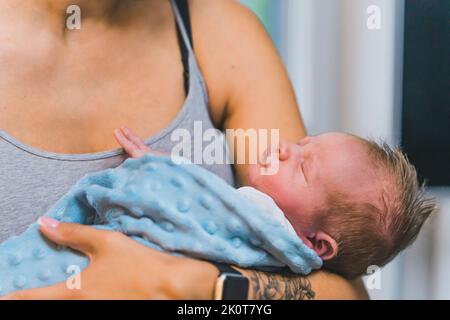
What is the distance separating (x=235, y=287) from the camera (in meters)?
0.80

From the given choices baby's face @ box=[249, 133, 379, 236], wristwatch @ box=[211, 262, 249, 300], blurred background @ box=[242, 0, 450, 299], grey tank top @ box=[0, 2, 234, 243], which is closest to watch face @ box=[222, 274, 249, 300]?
wristwatch @ box=[211, 262, 249, 300]

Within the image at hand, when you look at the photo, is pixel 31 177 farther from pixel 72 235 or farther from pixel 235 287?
pixel 235 287

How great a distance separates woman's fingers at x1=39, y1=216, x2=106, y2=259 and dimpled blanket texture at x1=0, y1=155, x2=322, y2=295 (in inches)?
0.4

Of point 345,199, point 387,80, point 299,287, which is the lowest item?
point 299,287

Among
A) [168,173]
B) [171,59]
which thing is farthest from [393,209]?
[171,59]

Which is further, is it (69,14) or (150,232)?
(69,14)

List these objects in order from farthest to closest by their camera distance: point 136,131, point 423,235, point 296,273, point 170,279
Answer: point 423,235, point 136,131, point 296,273, point 170,279

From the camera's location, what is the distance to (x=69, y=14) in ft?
3.37

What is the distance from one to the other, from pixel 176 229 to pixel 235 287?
0.10 meters

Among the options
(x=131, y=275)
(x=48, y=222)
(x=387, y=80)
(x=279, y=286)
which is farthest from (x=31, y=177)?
(x=387, y=80)

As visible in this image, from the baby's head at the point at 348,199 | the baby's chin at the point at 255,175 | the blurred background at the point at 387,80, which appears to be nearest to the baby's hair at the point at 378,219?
the baby's head at the point at 348,199

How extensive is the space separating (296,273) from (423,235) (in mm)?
482
